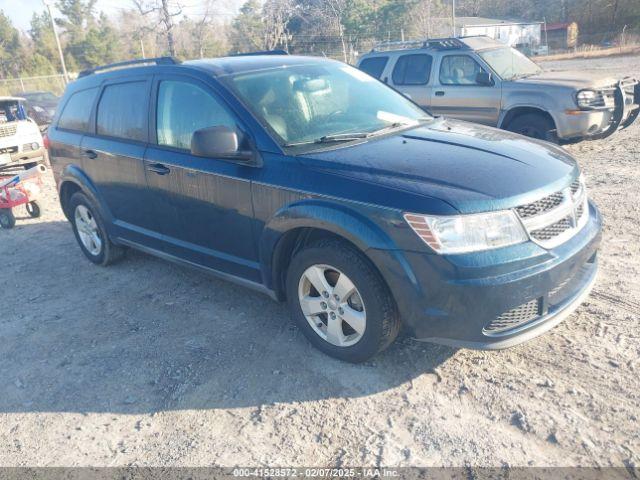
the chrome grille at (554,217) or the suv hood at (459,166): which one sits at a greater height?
the suv hood at (459,166)

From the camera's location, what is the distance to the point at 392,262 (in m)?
2.92

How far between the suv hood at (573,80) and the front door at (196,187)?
601cm

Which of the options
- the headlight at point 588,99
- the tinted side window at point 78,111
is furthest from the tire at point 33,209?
the headlight at point 588,99

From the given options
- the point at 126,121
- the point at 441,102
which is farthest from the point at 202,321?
the point at 441,102

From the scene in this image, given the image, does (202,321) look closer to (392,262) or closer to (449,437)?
(392,262)

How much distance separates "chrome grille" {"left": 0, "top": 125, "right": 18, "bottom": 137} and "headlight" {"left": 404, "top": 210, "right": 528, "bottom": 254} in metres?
10.3

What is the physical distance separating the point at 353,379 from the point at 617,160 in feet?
21.1

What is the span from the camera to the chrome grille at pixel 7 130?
10531mm

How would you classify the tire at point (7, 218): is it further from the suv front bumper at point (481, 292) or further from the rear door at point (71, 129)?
the suv front bumper at point (481, 292)

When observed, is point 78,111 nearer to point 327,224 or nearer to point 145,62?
point 145,62

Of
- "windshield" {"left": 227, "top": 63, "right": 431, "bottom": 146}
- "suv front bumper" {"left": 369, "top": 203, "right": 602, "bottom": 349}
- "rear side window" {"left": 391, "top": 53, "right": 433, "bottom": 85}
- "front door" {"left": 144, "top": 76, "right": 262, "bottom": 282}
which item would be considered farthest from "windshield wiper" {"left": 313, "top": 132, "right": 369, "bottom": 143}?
"rear side window" {"left": 391, "top": 53, "right": 433, "bottom": 85}

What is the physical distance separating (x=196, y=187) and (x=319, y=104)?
1.09 metres

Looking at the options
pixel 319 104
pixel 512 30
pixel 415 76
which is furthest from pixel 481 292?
pixel 512 30

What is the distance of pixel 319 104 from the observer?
13.1 ft
